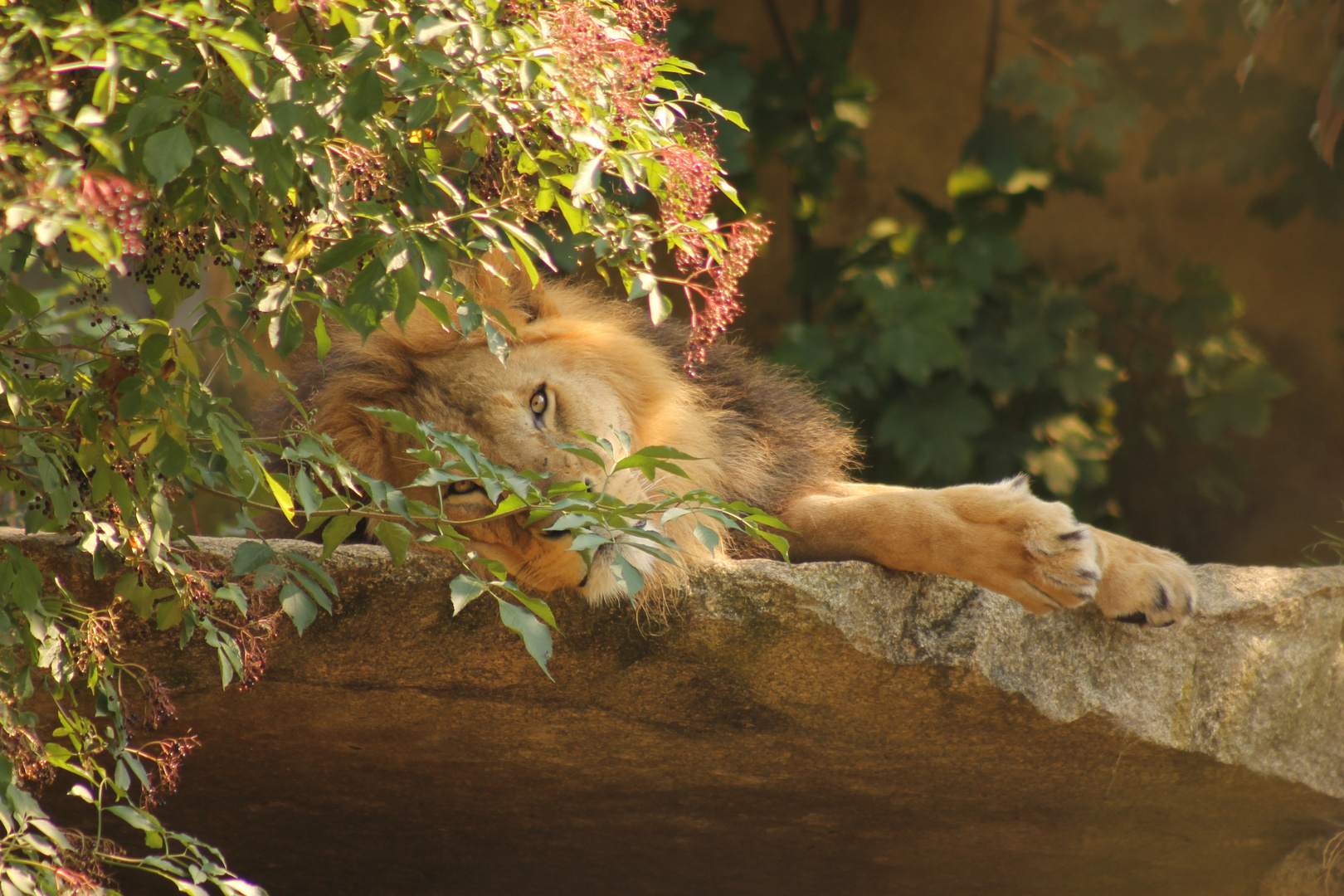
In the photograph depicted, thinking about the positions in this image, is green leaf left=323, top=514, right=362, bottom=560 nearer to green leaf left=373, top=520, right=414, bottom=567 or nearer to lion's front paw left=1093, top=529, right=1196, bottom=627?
green leaf left=373, top=520, right=414, bottom=567

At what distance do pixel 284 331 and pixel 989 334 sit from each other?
4345mm

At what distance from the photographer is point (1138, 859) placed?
9.30 ft

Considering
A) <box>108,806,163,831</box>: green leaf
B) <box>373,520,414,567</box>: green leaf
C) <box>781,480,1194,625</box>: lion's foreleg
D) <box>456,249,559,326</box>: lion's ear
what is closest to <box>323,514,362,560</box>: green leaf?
<box>373,520,414,567</box>: green leaf

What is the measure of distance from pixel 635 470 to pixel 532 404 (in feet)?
0.77

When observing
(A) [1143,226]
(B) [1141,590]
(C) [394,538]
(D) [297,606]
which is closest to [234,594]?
(D) [297,606]

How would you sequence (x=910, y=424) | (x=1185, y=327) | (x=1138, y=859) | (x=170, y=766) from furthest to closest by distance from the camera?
1. (x=1185, y=327)
2. (x=910, y=424)
3. (x=1138, y=859)
4. (x=170, y=766)

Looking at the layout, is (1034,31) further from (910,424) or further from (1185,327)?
(910,424)

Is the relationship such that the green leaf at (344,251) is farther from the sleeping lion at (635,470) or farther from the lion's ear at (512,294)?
the lion's ear at (512,294)

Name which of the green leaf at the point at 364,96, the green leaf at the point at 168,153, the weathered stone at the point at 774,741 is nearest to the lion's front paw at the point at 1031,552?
the weathered stone at the point at 774,741

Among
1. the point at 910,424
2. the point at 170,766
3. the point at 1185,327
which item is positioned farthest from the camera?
the point at 1185,327

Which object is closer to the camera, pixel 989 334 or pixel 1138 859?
pixel 1138 859

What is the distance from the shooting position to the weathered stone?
2172mm

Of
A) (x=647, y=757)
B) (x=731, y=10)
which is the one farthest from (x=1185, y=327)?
(x=647, y=757)

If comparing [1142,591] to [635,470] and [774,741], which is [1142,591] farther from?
[635,470]
